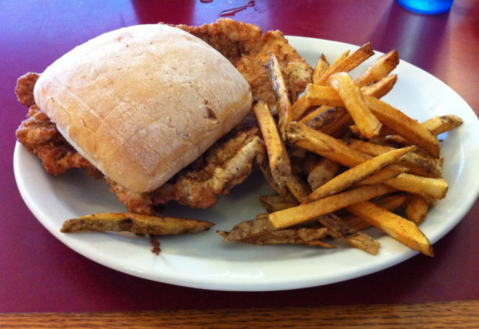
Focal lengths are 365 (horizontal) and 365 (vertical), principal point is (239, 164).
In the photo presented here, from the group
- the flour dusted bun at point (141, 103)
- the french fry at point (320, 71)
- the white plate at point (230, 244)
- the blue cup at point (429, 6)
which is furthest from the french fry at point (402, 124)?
the blue cup at point (429, 6)

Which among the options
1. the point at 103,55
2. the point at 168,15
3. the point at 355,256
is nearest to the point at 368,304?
the point at 355,256

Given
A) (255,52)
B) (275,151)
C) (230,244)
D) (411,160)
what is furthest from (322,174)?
(255,52)

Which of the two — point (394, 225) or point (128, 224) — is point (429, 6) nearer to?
point (394, 225)

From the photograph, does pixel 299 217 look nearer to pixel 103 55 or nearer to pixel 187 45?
pixel 187 45

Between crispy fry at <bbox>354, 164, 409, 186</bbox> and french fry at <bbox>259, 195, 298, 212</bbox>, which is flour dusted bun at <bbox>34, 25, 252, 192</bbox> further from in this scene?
crispy fry at <bbox>354, 164, 409, 186</bbox>

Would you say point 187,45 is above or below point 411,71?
above
